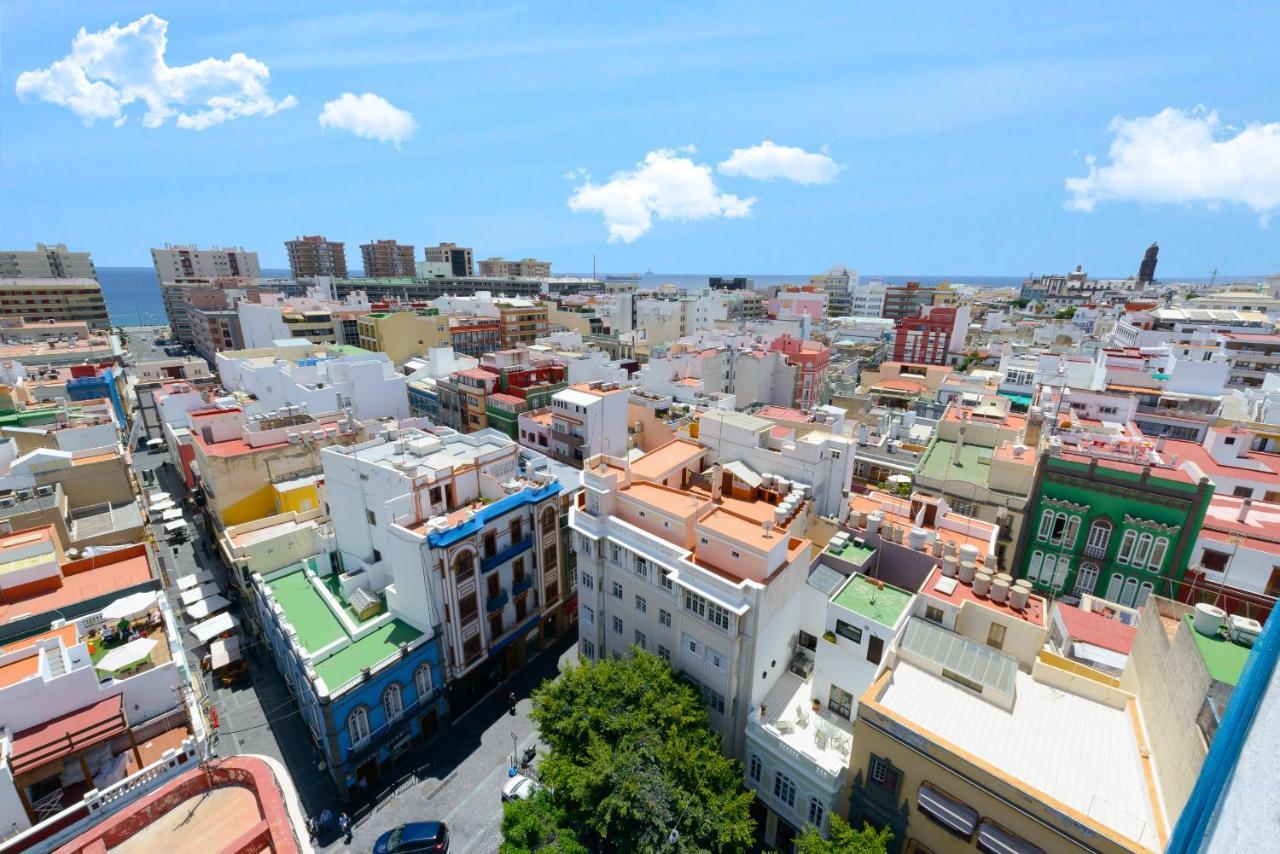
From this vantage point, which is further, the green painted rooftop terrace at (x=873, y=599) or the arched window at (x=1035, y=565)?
the arched window at (x=1035, y=565)

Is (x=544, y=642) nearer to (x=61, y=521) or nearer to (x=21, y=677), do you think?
(x=21, y=677)

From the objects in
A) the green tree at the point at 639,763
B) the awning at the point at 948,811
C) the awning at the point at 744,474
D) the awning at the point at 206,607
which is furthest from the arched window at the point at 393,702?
the awning at the point at 948,811

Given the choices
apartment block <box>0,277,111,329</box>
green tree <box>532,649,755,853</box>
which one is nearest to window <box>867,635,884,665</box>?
green tree <box>532,649,755,853</box>

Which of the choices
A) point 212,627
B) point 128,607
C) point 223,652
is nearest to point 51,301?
point 212,627

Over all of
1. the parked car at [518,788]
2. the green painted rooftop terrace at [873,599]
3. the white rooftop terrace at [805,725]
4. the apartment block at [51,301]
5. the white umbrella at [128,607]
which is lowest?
the parked car at [518,788]

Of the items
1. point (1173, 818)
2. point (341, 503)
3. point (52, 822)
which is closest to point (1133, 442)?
point (1173, 818)

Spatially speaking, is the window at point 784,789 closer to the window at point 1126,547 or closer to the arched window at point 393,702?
the arched window at point 393,702

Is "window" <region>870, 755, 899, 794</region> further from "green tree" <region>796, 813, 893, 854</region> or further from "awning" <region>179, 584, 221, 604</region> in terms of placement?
"awning" <region>179, 584, 221, 604</region>
